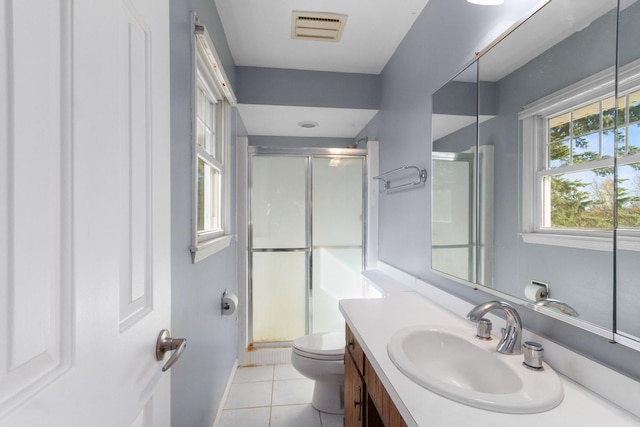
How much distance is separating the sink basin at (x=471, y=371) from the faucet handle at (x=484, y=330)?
0.02 meters

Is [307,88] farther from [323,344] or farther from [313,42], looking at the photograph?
[323,344]

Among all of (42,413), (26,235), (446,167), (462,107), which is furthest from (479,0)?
(42,413)

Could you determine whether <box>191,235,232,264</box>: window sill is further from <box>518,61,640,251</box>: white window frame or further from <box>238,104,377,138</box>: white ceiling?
<box>238,104,377,138</box>: white ceiling

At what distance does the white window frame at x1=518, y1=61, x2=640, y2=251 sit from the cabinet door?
2.88 feet

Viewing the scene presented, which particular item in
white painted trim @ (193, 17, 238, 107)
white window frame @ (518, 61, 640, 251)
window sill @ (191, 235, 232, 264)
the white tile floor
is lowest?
the white tile floor

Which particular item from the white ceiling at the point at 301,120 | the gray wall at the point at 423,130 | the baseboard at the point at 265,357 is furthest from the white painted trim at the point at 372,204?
the baseboard at the point at 265,357

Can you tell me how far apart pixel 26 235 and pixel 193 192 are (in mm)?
979

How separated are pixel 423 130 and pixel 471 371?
1.27m

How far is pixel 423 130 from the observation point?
5.99 feet

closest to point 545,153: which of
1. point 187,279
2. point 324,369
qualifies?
point 187,279

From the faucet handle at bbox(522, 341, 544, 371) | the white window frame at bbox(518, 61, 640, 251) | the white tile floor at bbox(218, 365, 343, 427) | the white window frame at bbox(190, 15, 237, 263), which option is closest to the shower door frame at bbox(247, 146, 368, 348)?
the white tile floor at bbox(218, 365, 343, 427)

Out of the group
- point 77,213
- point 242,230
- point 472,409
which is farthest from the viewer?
point 242,230

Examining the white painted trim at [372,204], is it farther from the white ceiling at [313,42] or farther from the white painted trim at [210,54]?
the white painted trim at [210,54]

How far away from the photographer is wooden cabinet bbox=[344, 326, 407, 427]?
95 cm
